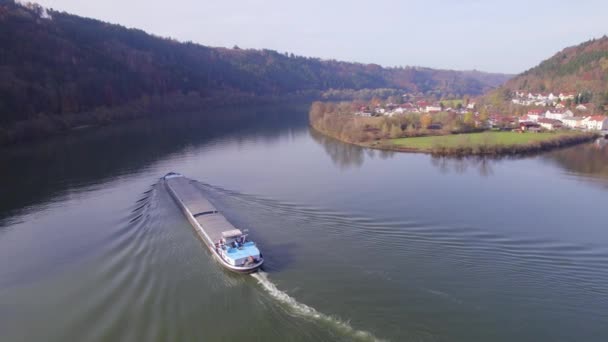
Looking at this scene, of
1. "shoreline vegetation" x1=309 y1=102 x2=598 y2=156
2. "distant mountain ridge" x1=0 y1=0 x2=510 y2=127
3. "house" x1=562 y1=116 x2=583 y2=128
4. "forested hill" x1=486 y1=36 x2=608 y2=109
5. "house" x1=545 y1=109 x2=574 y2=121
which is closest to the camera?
"shoreline vegetation" x1=309 y1=102 x2=598 y2=156

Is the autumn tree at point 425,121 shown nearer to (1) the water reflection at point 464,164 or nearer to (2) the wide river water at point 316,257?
(1) the water reflection at point 464,164

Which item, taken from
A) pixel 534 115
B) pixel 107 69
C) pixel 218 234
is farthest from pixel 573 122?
pixel 107 69

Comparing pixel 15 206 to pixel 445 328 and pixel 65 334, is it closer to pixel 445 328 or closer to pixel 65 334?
pixel 65 334

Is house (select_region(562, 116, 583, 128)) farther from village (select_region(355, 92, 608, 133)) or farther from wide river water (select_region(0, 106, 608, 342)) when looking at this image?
wide river water (select_region(0, 106, 608, 342))

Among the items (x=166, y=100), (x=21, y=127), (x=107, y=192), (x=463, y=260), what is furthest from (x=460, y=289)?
(x=166, y=100)

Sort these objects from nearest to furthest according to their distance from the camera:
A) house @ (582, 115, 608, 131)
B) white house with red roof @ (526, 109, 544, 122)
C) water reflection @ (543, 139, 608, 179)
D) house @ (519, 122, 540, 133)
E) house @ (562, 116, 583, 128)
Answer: water reflection @ (543, 139, 608, 179) < house @ (519, 122, 540, 133) < house @ (582, 115, 608, 131) < house @ (562, 116, 583, 128) < white house with red roof @ (526, 109, 544, 122)

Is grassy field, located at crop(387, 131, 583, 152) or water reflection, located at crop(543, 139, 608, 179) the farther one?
grassy field, located at crop(387, 131, 583, 152)

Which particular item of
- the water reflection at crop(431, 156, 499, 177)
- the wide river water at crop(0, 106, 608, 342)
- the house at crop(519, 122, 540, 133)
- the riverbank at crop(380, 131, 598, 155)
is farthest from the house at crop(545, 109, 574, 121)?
the wide river water at crop(0, 106, 608, 342)
